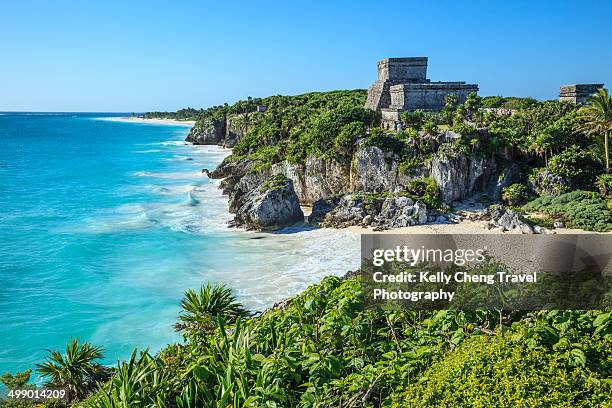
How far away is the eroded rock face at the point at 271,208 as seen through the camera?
2686 cm

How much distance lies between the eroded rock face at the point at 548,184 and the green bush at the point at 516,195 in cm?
52

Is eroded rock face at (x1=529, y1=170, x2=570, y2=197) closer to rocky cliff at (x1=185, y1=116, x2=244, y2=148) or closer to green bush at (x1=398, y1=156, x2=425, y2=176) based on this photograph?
green bush at (x1=398, y1=156, x2=425, y2=176)

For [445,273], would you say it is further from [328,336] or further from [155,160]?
[155,160]

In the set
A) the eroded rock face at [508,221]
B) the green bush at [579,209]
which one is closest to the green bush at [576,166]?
the green bush at [579,209]

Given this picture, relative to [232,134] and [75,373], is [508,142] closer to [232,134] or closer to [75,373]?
[75,373]

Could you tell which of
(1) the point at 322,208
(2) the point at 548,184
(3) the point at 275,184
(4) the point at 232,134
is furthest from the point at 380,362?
(4) the point at 232,134

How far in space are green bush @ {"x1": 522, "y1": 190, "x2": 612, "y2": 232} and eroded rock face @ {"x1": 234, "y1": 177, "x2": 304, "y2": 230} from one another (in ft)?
42.4

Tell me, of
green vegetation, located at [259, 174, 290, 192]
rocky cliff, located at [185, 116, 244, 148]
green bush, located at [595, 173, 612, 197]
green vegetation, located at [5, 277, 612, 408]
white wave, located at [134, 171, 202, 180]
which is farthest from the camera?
rocky cliff, located at [185, 116, 244, 148]

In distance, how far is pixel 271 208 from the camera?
88.5ft

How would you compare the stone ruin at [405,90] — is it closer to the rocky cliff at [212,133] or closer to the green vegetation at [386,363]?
the green vegetation at [386,363]

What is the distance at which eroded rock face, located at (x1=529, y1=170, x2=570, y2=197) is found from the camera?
25.8m

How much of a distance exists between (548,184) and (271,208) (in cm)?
1570

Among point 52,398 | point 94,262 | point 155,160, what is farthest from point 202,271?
point 155,160

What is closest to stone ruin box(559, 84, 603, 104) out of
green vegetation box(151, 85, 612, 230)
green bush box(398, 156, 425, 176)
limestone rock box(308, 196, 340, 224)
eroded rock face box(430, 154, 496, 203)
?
green vegetation box(151, 85, 612, 230)
